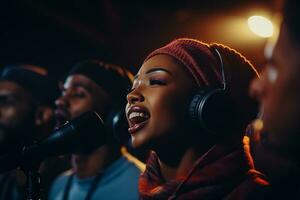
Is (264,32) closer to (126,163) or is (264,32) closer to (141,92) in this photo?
(126,163)

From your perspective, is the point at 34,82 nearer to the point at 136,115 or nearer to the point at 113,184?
the point at 113,184

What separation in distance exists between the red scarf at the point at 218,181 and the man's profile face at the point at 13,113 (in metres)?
2.19

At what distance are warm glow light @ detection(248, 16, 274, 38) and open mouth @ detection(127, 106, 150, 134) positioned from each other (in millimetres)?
3550

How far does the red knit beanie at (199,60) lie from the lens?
2.54 meters

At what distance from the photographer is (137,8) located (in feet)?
19.7

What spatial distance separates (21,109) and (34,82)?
34cm

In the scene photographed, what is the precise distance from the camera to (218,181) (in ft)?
7.55

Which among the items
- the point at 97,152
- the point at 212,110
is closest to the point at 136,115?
the point at 212,110

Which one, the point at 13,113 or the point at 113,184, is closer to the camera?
the point at 113,184

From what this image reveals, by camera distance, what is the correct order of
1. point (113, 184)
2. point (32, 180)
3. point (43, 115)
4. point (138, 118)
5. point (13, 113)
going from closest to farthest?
point (32, 180)
point (138, 118)
point (113, 184)
point (13, 113)
point (43, 115)

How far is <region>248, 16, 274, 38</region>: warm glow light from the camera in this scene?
5.62 m

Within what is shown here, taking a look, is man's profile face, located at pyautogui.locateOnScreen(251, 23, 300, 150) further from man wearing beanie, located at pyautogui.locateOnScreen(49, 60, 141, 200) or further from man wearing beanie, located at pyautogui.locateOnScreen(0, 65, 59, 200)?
man wearing beanie, located at pyautogui.locateOnScreen(0, 65, 59, 200)

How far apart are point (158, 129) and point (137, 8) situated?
3.82 meters

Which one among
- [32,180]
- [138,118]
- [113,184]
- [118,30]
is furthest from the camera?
[118,30]
